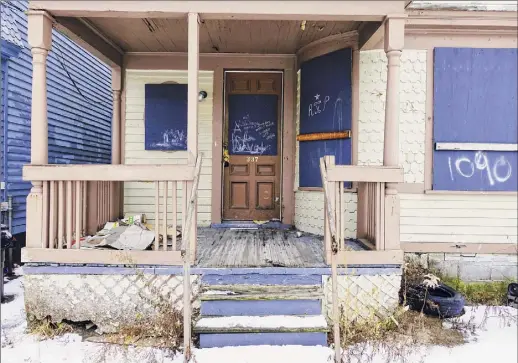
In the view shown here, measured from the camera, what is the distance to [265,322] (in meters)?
3.41

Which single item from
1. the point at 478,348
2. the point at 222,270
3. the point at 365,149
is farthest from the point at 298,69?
the point at 478,348

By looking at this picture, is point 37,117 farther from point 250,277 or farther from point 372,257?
point 372,257

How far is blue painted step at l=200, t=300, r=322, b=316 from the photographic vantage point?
3.54m

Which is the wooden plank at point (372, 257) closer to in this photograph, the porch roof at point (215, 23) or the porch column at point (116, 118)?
the porch roof at point (215, 23)

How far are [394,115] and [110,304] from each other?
3416mm

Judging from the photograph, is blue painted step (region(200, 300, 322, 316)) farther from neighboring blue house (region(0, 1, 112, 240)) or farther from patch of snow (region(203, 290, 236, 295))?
neighboring blue house (region(0, 1, 112, 240))

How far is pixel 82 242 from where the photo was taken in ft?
13.7

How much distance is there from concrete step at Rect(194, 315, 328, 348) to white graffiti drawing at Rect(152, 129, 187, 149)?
3.19 m

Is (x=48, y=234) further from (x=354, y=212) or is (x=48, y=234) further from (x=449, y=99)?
(x=449, y=99)

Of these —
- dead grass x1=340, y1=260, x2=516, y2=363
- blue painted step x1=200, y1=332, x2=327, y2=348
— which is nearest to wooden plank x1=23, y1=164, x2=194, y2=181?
blue painted step x1=200, y1=332, x2=327, y2=348

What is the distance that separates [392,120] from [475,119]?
1.64 meters

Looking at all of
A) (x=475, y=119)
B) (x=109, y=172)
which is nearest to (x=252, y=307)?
(x=109, y=172)

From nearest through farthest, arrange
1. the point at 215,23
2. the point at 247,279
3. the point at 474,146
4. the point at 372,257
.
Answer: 1. the point at 247,279
2. the point at 372,257
3. the point at 215,23
4. the point at 474,146

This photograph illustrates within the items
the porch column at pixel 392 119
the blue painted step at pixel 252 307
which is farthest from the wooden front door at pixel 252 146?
the blue painted step at pixel 252 307
